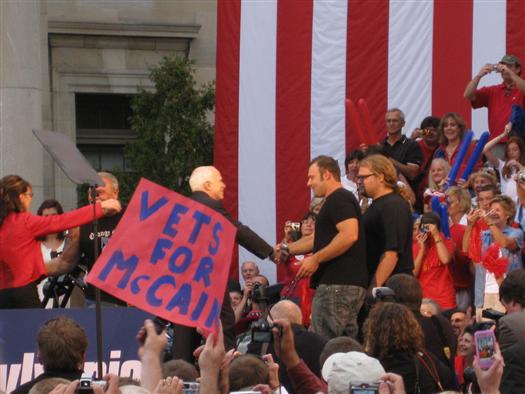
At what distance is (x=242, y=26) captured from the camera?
52.6ft

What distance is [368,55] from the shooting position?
15.8 m

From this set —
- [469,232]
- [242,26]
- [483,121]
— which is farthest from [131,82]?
[469,232]

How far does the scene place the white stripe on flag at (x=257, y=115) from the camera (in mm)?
15797

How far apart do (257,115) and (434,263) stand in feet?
16.2

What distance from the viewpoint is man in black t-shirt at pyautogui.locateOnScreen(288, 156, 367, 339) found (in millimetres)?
9914

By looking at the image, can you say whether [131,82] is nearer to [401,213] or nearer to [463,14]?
[463,14]

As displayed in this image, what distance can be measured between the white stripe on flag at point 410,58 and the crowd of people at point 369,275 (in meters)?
1.39

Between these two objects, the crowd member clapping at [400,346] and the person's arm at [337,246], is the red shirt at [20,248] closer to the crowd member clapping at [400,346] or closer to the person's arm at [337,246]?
the person's arm at [337,246]

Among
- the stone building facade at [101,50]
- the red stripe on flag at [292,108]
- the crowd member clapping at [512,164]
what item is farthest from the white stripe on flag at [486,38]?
the stone building facade at [101,50]

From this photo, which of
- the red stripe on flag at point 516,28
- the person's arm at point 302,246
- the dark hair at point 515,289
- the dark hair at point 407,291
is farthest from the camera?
the red stripe on flag at point 516,28

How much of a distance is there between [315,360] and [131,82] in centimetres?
1425

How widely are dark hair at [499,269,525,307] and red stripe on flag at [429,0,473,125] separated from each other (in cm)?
735

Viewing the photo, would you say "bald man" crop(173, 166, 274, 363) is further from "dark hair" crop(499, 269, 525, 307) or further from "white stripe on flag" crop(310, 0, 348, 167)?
"white stripe on flag" crop(310, 0, 348, 167)

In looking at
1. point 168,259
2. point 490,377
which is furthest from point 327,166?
point 490,377
